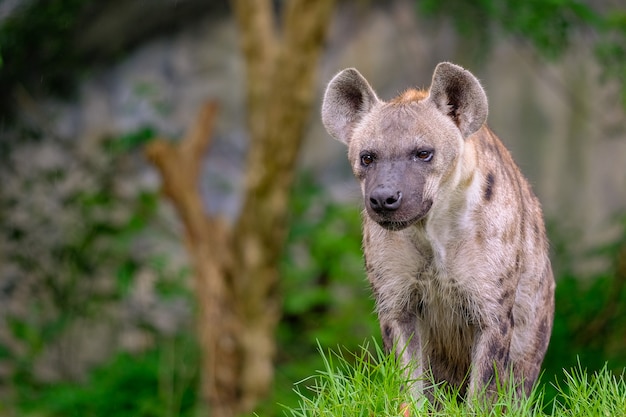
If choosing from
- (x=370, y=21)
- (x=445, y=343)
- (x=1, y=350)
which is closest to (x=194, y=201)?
(x=1, y=350)

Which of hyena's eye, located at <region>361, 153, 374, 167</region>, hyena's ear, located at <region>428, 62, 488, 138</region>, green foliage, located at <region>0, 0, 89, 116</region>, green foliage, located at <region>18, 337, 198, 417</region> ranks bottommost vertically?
green foliage, located at <region>18, 337, 198, 417</region>

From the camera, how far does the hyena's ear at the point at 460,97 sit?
4.38 metres

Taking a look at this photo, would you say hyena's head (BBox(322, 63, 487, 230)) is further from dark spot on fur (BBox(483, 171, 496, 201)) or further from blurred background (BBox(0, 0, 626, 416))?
blurred background (BBox(0, 0, 626, 416))

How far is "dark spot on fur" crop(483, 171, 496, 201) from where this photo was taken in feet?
14.5

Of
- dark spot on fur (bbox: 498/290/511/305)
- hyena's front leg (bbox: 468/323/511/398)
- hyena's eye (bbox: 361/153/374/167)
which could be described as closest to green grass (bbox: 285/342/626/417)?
hyena's front leg (bbox: 468/323/511/398)

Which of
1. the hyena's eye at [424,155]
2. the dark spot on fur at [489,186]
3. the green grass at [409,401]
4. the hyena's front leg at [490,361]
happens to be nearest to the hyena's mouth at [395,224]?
the hyena's eye at [424,155]

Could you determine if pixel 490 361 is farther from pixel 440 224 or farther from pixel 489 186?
pixel 489 186

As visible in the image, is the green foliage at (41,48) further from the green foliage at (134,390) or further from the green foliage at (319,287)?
the green foliage at (134,390)

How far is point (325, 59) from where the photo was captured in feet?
37.5

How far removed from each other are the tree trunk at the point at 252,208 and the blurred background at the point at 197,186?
0.04m

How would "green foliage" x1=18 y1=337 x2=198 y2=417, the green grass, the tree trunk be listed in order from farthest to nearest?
"green foliage" x1=18 y1=337 x2=198 y2=417 < the tree trunk < the green grass

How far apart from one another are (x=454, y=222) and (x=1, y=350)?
6992mm

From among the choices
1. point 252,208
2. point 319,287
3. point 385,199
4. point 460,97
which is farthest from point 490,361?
point 319,287

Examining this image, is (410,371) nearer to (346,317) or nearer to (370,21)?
(346,317)
